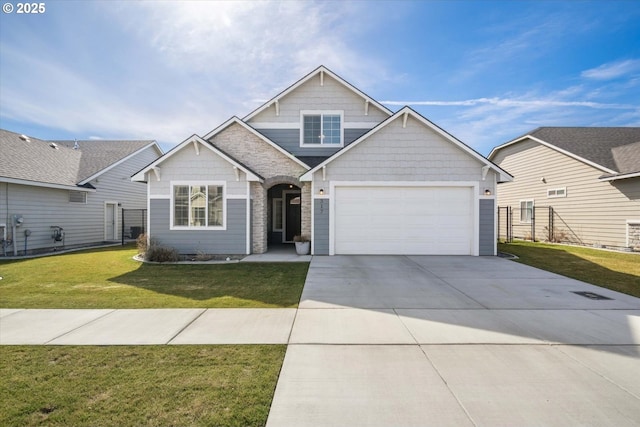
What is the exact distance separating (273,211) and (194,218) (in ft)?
17.4

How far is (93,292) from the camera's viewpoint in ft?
22.1


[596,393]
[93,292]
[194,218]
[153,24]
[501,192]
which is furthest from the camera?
[501,192]

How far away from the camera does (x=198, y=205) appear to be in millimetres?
12164

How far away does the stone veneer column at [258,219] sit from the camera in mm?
12574

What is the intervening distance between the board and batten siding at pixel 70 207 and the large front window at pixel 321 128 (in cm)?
1254

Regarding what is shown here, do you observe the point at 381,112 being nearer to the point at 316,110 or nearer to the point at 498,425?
the point at 316,110

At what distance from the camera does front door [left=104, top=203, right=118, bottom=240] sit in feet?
59.0

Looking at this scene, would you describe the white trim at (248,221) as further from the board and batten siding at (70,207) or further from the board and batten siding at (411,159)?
the board and batten siding at (70,207)

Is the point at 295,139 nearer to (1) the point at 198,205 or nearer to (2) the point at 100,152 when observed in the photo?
(1) the point at 198,205

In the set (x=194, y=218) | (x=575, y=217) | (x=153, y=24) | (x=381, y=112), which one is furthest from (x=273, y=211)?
(x=575, y=217)

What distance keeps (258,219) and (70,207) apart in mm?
11245

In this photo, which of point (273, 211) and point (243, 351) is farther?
point (273, 211)

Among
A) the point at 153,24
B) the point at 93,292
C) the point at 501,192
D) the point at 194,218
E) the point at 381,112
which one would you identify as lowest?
the point at 93,292

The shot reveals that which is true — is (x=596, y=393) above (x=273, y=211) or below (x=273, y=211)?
below
